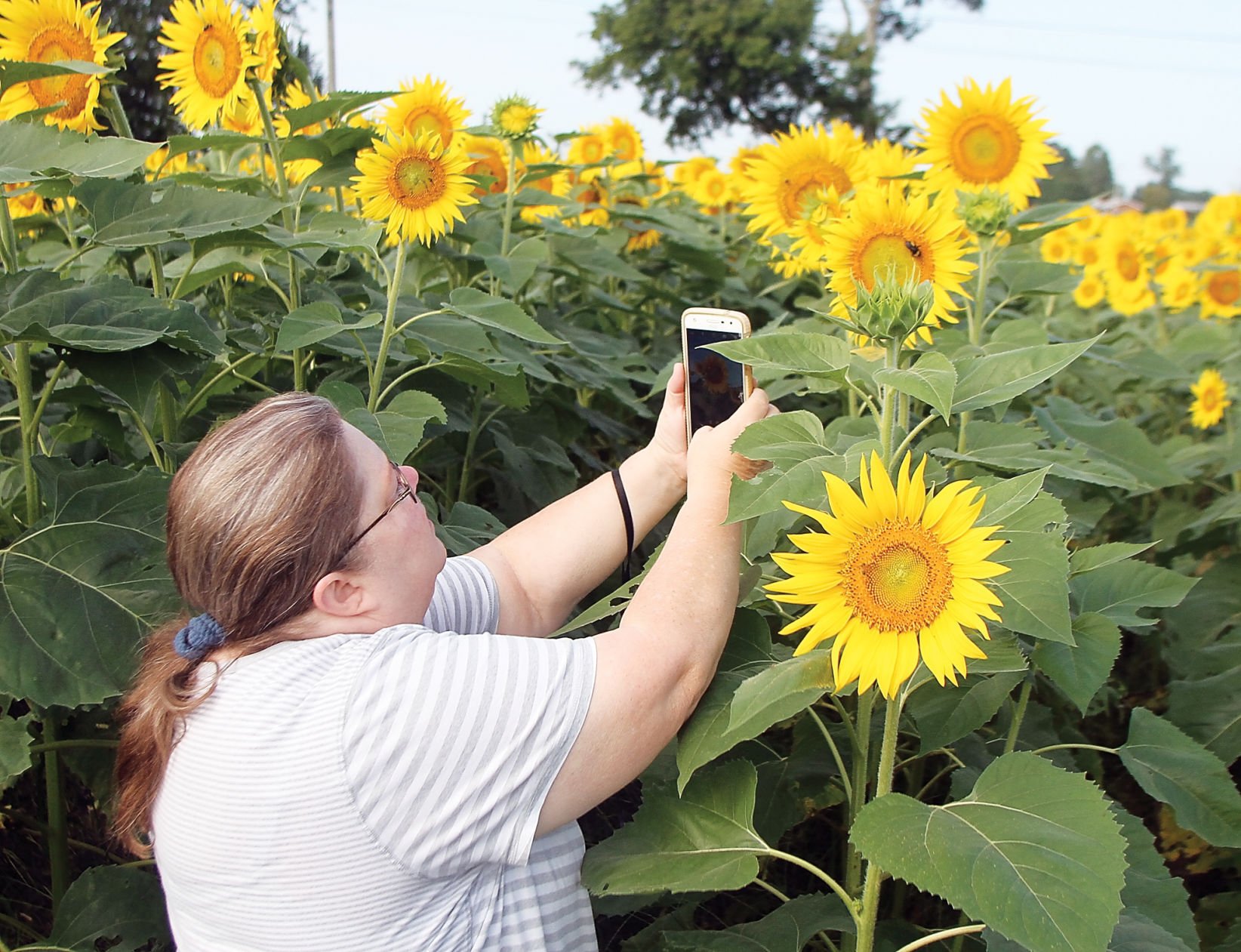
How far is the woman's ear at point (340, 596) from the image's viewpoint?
1283 mm

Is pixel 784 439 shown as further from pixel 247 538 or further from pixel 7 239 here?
pixel 7 239

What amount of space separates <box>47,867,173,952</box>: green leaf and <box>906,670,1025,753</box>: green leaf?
3.48 feet

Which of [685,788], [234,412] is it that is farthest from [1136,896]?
[234,412]

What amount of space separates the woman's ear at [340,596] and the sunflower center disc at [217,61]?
140 centimetres

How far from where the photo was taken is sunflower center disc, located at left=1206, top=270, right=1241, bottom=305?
4.61 m

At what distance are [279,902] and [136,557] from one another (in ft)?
1.99

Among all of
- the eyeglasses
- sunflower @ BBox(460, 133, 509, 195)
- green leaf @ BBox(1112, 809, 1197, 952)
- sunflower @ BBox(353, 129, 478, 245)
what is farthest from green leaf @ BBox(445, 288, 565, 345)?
green leaf @ BBox(1112, 809, 1197, 952)

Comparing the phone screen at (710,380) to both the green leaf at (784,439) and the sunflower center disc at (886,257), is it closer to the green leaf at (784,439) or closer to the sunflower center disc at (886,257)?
the green leaf at (784,439)

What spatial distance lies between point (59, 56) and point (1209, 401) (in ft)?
10.5

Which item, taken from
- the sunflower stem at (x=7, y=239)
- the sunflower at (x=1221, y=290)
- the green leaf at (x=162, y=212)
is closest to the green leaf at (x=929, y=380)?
the green leaf at (x=162, y=212)

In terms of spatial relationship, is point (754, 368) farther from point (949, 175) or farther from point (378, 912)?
point (949, 175)

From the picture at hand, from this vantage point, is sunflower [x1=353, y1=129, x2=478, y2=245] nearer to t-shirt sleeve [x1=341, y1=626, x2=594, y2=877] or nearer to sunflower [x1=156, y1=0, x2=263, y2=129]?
sunflower [x1=156, y1=0, x2=263, y2=129]

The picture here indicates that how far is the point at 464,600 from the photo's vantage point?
A: 160cm

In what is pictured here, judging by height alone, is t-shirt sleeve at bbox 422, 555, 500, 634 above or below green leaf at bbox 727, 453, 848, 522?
below
